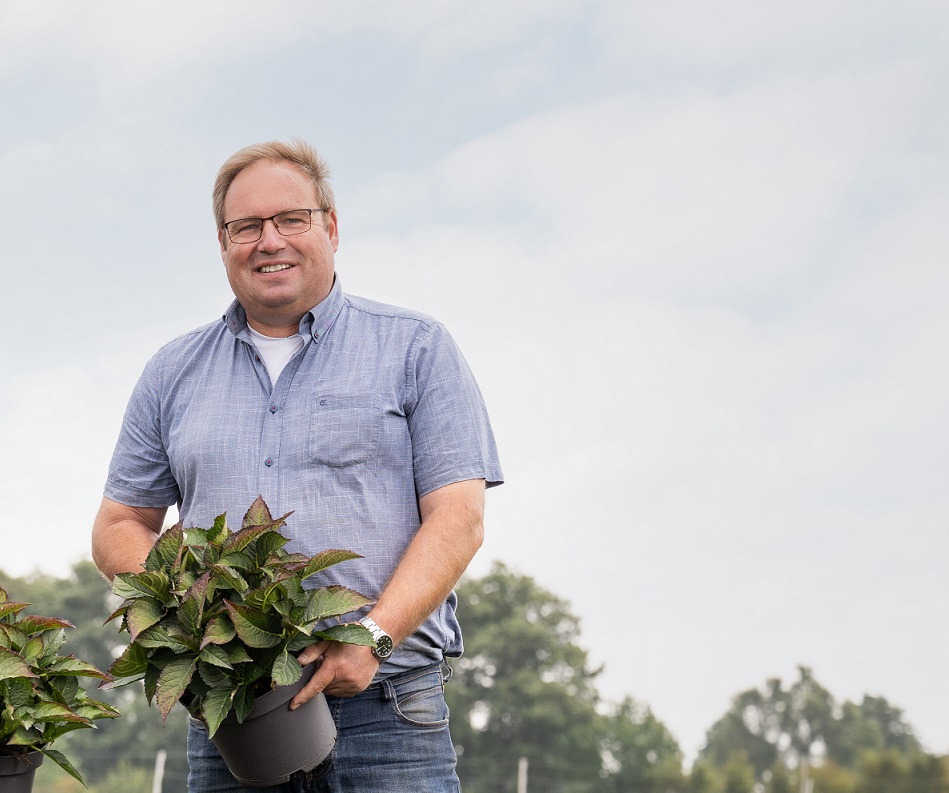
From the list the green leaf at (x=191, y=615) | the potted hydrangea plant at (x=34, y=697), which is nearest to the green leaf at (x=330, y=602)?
the green leaf at (x=191, y=615)

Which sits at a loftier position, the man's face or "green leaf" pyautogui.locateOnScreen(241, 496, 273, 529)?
the man's face

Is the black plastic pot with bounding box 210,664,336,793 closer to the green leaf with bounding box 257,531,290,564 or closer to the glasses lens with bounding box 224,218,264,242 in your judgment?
the green leaf with bounding box 257,531,290,564

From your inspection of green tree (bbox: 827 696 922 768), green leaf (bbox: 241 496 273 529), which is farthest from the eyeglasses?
green tree (bbox: 827 696 922 768)

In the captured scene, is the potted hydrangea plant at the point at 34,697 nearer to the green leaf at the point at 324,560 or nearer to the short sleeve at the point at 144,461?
the green leaf at the point at 324,560

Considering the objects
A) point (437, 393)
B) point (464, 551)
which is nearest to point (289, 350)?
point (437, 393)

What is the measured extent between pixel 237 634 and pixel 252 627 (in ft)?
0.12

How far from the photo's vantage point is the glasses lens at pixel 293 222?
11.0ft

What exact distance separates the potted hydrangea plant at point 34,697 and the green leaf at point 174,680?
5.2 inches

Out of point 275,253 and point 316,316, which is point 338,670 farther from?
point 275,253

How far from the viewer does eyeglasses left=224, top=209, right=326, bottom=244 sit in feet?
11.0

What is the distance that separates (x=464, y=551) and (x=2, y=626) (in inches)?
43.3

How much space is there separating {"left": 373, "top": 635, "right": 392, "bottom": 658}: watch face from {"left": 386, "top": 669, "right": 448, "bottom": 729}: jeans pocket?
11.9 inches

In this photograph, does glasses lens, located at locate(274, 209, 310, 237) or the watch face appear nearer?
the watch face

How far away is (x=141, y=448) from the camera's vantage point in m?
3.53
